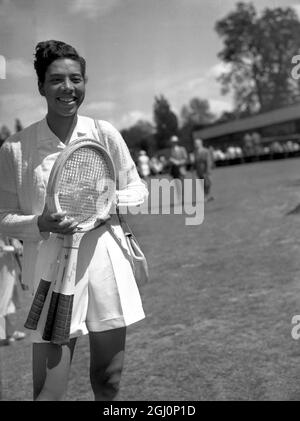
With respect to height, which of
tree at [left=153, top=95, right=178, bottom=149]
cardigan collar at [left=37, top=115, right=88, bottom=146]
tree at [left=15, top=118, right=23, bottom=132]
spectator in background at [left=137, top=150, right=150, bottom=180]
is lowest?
spectator in background at [left=137, top=150, right=150, bottom=180]

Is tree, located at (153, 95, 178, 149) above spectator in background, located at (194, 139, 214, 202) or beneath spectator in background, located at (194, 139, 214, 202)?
beneath

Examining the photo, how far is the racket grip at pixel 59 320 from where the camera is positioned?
6.63ft

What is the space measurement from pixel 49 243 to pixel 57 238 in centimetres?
4

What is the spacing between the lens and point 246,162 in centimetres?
3158

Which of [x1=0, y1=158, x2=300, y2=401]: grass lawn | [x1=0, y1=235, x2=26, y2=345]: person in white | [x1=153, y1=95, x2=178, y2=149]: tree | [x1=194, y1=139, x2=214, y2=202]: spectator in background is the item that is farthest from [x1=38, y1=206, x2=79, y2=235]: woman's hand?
[x1=194, y1=139, x2=214, y2=202]: spectator in background

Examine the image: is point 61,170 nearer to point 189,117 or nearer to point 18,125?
point 18,125

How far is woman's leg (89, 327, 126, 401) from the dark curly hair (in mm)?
905

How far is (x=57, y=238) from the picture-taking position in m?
2.11

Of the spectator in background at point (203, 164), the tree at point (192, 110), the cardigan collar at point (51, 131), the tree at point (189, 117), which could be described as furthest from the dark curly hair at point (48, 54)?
the spectator in background at point (203, 164)

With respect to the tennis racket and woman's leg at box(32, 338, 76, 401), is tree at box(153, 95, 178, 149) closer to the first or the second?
the tennis racket

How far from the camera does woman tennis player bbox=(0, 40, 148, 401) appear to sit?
2.09m

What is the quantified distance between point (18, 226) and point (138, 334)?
2.47 metres
